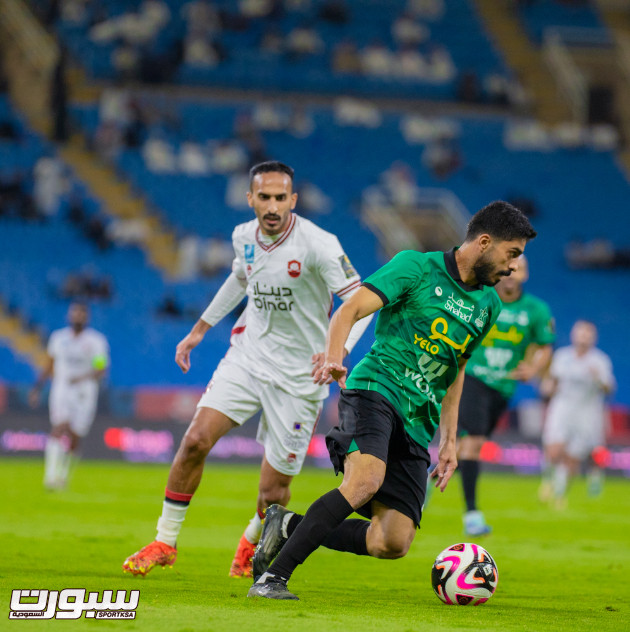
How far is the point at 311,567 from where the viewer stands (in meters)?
8.48

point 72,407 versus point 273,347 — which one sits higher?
point 72,407

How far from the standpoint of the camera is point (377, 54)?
3114 cm

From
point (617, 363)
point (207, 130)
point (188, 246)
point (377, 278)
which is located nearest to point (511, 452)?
point (617, 363)

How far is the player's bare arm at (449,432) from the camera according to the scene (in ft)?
20.5

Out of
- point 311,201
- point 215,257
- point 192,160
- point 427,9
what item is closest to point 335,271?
point 215,257

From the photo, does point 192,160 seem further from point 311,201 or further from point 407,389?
point 407,389

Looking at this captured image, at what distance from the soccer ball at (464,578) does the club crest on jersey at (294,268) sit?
2078 mm

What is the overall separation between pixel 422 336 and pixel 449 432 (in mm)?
635

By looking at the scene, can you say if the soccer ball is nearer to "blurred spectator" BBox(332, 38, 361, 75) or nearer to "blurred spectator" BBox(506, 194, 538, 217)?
"blurred spectator" BBox(506, 194, 538, 217)

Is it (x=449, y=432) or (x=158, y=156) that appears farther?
(x=158, y=156)

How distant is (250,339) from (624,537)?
19.6 feet

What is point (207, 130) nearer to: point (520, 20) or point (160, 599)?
point (520, 20)

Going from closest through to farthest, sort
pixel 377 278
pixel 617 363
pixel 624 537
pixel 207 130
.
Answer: pixel 377 278, pixel 624 537, pixel 617 363, pixel 207 130

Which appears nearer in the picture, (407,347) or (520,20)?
(407,347)
